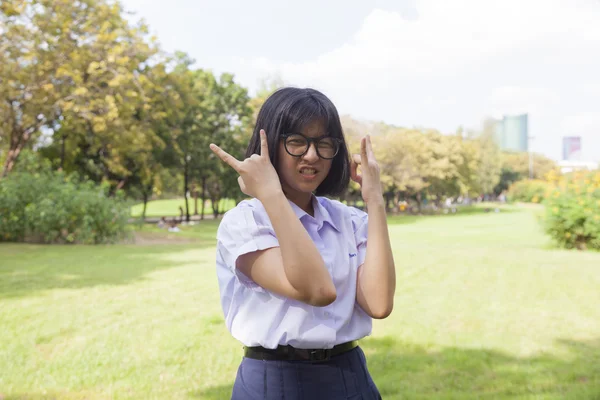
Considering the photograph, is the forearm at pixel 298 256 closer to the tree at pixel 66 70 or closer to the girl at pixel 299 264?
the girl at pixel 299 264

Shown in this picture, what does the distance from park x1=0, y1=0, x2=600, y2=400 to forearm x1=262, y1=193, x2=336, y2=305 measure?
0.33 metres

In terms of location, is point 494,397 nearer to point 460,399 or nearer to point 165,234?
point 460,399

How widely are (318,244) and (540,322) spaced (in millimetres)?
5791

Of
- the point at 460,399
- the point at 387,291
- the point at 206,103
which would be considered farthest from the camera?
the point at 206,103

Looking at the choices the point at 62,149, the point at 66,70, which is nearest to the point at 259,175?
the point at 66,70

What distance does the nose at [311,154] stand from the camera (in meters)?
1.80

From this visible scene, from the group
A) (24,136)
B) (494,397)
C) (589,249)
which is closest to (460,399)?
(494,397)

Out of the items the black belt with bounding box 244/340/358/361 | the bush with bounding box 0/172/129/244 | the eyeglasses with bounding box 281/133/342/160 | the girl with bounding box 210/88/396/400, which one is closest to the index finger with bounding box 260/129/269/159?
the girl with bounding box 210/88/396/400

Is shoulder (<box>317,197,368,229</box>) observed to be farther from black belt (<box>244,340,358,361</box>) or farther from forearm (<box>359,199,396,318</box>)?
black belt (<box>244,340,358,361</box>)

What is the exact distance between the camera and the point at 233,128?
3750 centimetres

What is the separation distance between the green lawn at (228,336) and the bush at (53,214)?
687 centimetres

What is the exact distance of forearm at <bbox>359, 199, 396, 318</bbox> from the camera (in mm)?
1766


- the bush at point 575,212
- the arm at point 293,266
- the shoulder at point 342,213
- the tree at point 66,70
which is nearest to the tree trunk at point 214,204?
the tree at point 66,70

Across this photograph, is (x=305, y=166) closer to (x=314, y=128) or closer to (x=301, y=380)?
(x=314, y=128)
